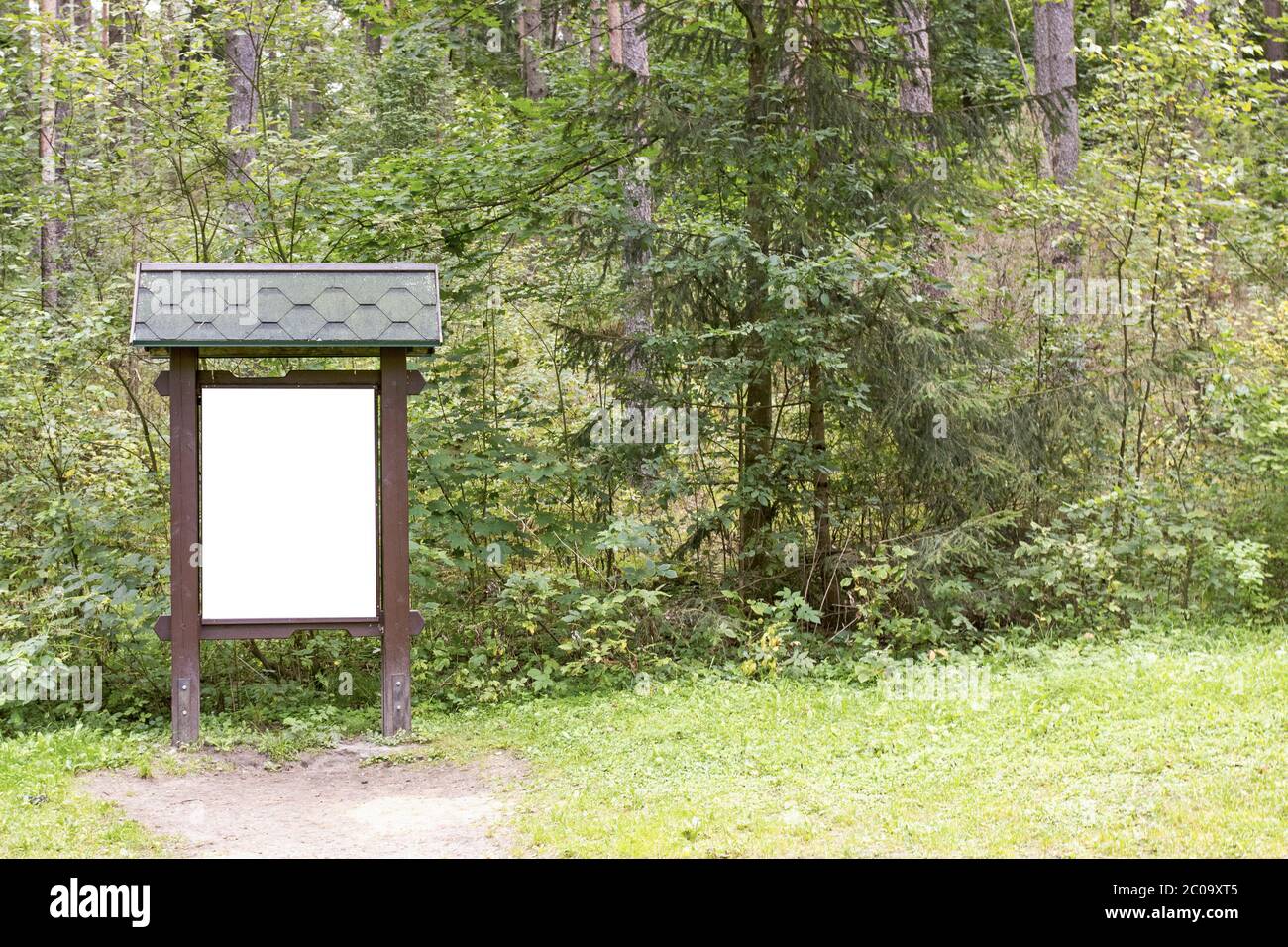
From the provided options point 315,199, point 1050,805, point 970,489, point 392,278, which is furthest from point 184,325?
point 970,489

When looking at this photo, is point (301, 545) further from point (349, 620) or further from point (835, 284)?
point (835, 284)

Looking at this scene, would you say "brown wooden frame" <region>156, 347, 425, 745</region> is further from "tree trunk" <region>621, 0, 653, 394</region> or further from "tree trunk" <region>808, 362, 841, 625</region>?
"tree trunk" <region>808, 362, 841, 625</region>

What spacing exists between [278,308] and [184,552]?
1.65 m

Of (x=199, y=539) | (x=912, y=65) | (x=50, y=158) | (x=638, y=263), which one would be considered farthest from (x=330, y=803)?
(x=912, y=65)

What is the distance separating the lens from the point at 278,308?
720 cm

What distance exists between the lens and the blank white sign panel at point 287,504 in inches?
297

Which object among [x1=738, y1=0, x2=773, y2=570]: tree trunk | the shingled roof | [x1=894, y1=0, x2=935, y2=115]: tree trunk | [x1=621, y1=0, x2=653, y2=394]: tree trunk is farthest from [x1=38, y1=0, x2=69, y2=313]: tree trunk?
[x1=894, y1=0, x2=935, y2=115]: tree trunk

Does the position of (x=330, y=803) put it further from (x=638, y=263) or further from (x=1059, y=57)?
(x=1059, y=57)

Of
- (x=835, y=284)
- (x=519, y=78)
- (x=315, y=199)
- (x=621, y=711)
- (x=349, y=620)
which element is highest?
(x=519, y=78)

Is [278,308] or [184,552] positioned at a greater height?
[278,308]

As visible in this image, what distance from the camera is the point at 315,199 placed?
10.2 metres

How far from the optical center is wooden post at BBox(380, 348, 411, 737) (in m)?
7.62

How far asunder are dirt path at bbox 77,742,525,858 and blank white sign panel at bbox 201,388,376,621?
98 centimetres

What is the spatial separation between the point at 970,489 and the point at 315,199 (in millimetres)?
6088
